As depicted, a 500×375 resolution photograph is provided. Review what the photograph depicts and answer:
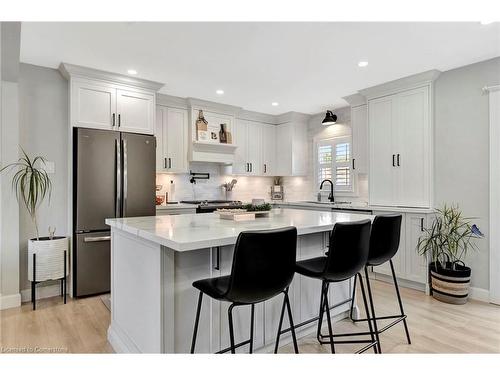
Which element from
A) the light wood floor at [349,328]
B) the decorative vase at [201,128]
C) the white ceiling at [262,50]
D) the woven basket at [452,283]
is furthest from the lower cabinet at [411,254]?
the decorative vase at [201,128]

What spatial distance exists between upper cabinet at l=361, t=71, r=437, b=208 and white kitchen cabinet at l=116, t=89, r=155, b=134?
2.88 m

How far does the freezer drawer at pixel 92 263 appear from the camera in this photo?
10.8ft

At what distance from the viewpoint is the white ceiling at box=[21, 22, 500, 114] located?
2.54 metres

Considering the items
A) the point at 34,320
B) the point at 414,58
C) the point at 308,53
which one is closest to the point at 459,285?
the point at 414,58

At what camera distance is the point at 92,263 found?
337cm

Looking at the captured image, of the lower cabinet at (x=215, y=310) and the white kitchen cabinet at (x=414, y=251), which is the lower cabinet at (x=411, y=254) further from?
the lower cabinet at (x=215, y=310)

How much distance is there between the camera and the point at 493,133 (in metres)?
3.11

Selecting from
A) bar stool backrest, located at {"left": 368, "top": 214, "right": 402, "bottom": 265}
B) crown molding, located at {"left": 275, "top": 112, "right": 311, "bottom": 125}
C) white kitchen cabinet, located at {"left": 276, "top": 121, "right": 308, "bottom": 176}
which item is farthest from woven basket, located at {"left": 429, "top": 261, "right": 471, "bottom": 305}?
crown molding, located at {"left": 275, "top": 112, "right": 311, "bottom": 125}

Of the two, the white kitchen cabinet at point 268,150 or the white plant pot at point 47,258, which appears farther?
the white kitchen cabinet at point 268,150

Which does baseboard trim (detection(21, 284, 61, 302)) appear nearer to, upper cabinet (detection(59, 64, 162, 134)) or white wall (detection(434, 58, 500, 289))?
upper cabinet (detection(59, 64, 162, 134))

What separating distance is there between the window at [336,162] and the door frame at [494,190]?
2060mm
